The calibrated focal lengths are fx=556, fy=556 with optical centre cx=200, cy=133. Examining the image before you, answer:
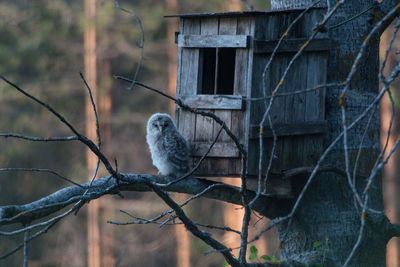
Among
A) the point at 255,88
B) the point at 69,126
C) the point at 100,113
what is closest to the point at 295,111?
the point at 255,88

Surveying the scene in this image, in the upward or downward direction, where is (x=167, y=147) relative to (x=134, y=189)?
upward

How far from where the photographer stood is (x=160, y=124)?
5.39 m

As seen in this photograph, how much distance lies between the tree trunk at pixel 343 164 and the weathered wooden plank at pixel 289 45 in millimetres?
199

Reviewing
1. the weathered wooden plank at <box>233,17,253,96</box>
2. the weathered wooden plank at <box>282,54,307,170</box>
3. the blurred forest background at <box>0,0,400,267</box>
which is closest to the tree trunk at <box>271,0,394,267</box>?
the weathered wooden plank at <box>282,54,307,170</box>

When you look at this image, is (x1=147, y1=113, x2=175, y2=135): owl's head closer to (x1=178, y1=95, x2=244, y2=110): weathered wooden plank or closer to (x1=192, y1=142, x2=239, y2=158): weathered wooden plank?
(x1=178, y1=95, x2=244, y2=110): weathered wooden plank

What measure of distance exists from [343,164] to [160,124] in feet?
5.79

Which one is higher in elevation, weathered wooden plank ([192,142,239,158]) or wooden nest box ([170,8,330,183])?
wooden nest box ([170,8,330,183])

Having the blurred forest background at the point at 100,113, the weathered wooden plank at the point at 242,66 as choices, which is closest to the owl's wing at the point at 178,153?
the weathered wooden plank at the point at 242,66

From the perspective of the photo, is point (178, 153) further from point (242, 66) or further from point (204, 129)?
point (242, 66)

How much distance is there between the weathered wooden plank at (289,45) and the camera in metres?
4.57

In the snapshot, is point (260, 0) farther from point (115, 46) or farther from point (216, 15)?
point (216, 15)

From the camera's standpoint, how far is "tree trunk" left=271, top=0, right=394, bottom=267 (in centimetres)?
479

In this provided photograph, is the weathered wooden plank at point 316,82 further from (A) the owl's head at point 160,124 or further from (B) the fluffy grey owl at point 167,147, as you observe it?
(A) the owl's head at point 160,124

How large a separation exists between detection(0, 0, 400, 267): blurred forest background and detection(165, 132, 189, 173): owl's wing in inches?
368
